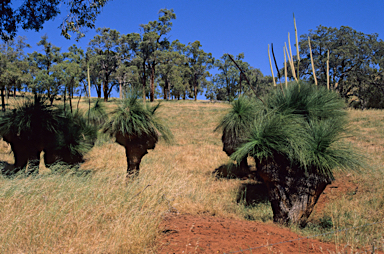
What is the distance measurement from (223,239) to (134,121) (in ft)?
16.9

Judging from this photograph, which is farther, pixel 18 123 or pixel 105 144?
pixel 105 144

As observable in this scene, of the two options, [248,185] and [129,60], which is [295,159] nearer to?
[248,185]

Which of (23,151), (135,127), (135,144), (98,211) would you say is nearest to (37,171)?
(23,151)

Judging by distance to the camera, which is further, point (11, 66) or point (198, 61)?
point (198, 61)

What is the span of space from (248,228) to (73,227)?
287 cm

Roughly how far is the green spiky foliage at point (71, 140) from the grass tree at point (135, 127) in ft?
10.4

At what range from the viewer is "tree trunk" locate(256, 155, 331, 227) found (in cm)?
614

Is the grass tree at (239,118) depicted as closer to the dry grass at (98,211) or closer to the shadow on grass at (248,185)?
the shadow on grass at (248,185)

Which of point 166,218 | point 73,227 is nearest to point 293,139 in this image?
point 166,218

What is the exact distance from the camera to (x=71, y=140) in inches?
442

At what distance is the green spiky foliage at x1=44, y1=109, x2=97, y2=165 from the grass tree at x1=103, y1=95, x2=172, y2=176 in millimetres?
3162

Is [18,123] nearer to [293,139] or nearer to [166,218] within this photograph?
[166,218]

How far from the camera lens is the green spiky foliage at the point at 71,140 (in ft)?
34.0

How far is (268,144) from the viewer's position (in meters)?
6.24
